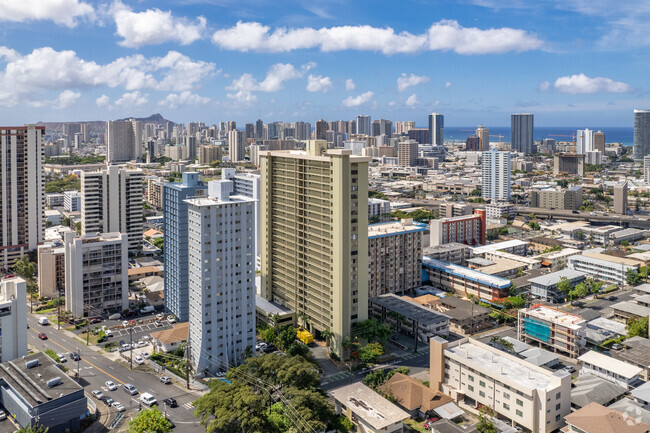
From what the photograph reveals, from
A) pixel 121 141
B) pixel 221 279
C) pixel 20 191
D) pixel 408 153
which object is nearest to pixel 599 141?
pixel 408 153

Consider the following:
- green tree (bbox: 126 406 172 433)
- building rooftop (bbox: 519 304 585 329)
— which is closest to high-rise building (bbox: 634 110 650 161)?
building rooftop (bbox: 519 304 585 329)

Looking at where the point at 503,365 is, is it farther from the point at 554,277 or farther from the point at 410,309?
the point at 554,277

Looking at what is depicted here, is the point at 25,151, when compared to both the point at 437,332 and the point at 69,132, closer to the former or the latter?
the point at 437,332

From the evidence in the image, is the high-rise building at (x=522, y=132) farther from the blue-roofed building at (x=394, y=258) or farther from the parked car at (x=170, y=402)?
the parked car at (x=170, y=402)

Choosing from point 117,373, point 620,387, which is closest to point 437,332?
point 620,387

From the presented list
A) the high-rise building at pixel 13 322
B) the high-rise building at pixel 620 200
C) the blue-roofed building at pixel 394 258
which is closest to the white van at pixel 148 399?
the high-rise building at pixel 13 322
